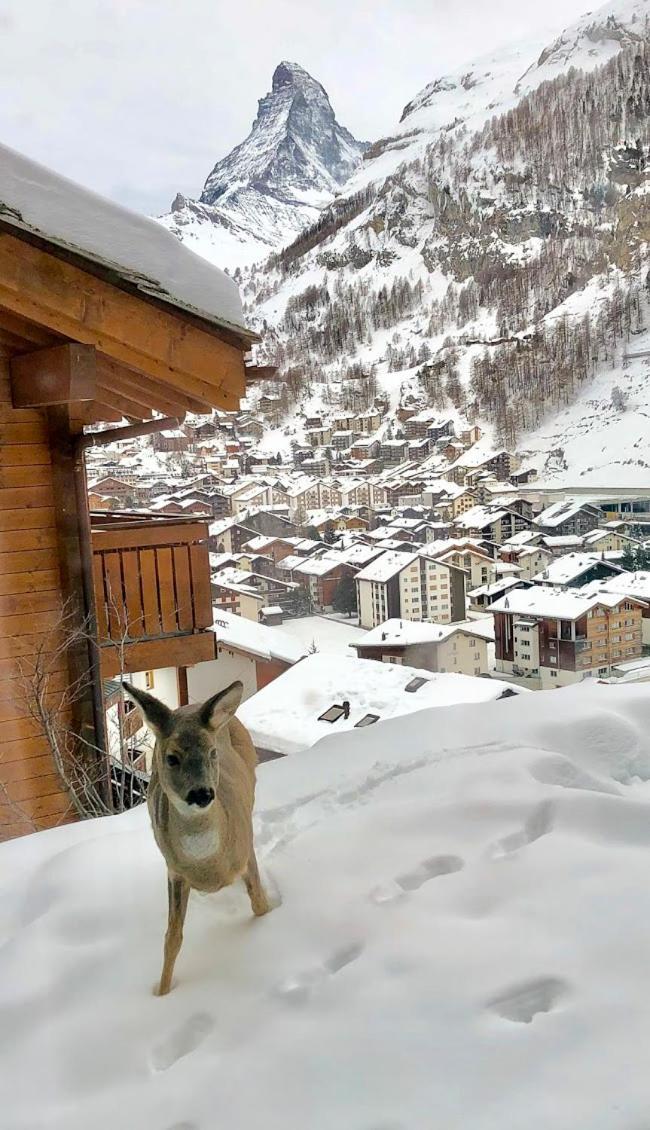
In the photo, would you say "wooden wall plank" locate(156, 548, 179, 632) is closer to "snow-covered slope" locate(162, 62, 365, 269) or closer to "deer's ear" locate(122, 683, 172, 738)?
"deer's ear" locate(122, 683, 172, 738)

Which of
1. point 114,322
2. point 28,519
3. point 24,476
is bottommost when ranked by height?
point 28,519

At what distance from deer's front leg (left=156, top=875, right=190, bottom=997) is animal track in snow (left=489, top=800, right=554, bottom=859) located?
50cm

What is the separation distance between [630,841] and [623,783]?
37cm

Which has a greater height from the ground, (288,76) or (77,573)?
(288,76)

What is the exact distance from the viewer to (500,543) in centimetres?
391

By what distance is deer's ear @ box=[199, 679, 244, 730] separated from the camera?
1.03 metres

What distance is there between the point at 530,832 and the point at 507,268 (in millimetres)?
3941

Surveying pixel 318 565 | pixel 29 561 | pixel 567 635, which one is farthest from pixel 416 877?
pixel 318 565

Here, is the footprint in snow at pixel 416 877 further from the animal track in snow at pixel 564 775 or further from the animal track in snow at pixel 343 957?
the animal track in snow at pixel 564 775

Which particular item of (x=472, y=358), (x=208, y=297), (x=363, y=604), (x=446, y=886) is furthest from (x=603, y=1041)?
(x=472, y=358)

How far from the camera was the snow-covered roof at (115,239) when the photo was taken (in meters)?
1.76

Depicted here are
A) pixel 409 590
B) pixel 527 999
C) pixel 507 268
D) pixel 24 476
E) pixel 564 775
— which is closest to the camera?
pixel 527 999

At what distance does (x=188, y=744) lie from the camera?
993mm

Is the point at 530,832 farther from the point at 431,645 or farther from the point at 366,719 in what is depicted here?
the point at 431,645
